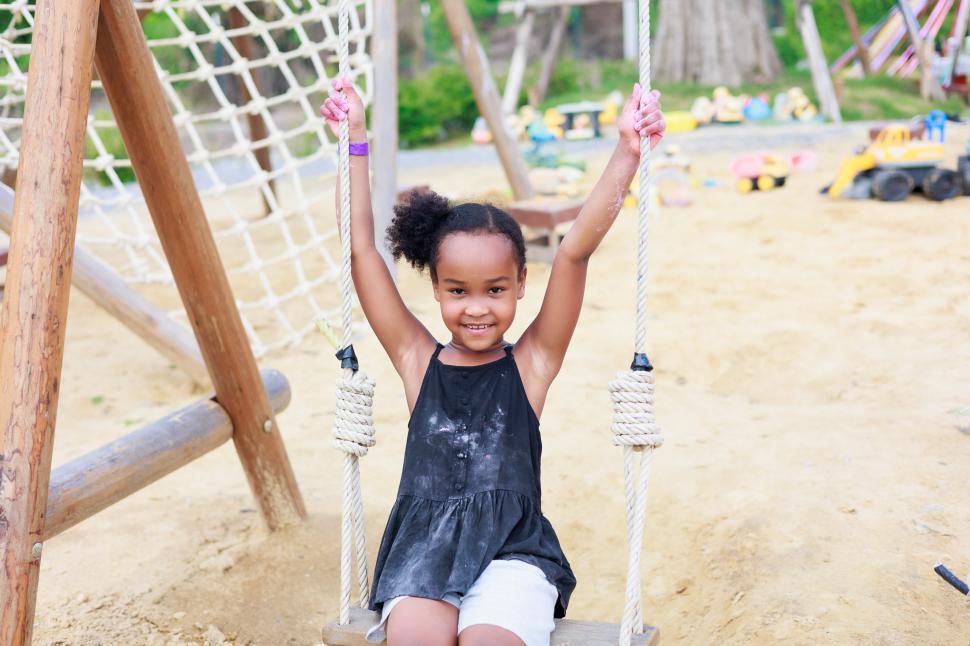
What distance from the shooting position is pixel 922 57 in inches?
Result: 468

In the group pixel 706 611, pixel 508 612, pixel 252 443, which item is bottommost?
pixel 706 611

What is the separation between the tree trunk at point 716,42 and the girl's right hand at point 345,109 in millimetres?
12487

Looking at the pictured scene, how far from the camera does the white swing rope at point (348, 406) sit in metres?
1.92

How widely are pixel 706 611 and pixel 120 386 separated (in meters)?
3.23

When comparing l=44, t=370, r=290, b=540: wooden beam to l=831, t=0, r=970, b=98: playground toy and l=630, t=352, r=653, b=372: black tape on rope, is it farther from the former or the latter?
l=831, t=0, r=970, b=98: playground toy

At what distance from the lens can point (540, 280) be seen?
5.95 meters

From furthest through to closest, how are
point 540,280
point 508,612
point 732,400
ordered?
point 540,280 → point 732,400 → point 508,612

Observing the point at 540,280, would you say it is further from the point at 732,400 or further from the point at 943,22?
the point at 943,22

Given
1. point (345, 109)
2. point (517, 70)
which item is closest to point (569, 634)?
point (345, 109)

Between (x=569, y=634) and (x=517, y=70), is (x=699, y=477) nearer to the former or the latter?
(x=569, y=634)

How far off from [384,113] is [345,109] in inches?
127

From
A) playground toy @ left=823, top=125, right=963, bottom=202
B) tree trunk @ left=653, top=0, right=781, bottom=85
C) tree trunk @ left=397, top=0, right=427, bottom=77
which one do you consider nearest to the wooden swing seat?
playground toy @ left=823, top=125, right=963, bottom=202

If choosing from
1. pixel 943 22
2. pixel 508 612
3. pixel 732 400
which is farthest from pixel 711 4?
pixel 508 612

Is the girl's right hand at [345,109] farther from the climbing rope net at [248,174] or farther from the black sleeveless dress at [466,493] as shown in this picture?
the black sleeveless dress at [466,493]
